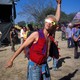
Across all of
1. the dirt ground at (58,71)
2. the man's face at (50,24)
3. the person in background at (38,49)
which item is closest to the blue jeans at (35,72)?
the person in background at (38,49)

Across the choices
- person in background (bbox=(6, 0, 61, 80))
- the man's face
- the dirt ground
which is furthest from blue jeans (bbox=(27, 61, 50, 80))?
the dirt ground

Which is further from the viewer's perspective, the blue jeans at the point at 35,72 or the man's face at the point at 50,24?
the blue jeans at the point at 35,72

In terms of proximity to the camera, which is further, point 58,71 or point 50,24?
point 58,71

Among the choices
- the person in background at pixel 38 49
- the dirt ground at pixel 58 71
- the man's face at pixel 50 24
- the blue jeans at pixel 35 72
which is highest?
the man's face at pixel 50 24

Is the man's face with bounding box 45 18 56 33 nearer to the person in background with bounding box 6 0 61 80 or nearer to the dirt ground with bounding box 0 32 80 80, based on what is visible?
the person in background with bounding box 6 0 61 80

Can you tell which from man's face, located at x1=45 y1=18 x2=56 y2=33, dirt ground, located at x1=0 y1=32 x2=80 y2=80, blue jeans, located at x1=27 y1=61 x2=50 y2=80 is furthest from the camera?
dirt ground, located at x1=0 y1=32 x2=80 y2=80

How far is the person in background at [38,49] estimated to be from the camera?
14.3ft

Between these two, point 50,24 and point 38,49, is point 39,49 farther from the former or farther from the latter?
point 50,24

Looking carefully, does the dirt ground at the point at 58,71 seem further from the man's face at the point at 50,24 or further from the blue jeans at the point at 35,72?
the man's face at the point at 50,24

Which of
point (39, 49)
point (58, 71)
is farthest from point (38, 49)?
point (58, 71)

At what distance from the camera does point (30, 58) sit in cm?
449

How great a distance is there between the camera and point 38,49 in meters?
4.39

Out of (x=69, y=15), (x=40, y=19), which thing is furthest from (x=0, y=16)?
(x=69, y=15)

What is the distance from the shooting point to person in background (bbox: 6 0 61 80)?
4344 millimetres
